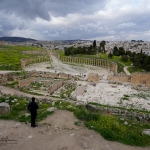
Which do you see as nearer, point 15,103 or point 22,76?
point 15,103

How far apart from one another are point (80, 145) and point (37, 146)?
217cm

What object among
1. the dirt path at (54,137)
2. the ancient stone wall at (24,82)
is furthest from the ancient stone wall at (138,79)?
the dirt path at (54,137)

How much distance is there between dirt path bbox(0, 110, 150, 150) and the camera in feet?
31.4

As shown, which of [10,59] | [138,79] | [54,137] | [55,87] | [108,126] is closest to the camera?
[54,137]

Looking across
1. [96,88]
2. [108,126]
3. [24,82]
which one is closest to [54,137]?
[108,126]

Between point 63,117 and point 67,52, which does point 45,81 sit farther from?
point 67,52

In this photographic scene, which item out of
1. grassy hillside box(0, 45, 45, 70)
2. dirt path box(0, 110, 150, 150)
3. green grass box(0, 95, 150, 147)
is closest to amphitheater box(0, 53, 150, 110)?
green grass box(0, 95, 150, 147)

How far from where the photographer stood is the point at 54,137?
1046 cm

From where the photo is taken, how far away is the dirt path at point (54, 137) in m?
9.56

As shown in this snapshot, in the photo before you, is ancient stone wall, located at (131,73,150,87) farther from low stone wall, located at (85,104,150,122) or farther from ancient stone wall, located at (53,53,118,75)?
ancient stone wall, located at (53,53,118,75)

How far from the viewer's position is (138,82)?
3919 cm

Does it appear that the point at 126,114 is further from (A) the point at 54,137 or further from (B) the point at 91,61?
(B) the point at 91,61

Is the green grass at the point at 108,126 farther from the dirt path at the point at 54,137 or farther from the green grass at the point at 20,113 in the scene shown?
the dirt path at the point at 54,137

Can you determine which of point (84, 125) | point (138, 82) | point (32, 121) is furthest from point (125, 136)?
point (138, 82)
